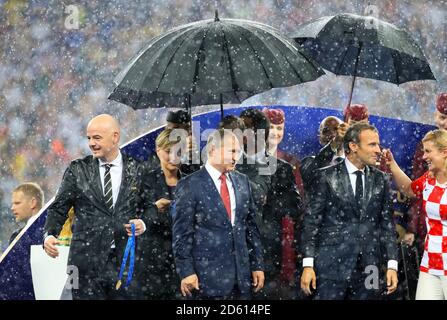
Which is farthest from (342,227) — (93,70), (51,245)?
(93,70)

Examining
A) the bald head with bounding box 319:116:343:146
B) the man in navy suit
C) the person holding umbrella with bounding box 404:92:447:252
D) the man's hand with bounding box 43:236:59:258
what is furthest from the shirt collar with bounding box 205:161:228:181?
the person holding umbrella with bounding box 404:92:447:252

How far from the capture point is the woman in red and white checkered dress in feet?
22.3

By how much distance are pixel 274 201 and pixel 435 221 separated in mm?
1066

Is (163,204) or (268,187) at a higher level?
(268,187)

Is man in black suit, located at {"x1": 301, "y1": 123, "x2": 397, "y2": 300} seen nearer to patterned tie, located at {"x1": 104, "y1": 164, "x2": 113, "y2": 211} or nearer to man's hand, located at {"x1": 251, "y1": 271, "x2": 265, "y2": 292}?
man's hand, located at {"x1": 251, "y1": 271, "x2": 265, "y2": 292}

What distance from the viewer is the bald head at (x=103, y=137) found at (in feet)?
22.3

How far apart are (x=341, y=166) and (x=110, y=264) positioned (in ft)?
5.35

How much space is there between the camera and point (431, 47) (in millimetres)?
8672

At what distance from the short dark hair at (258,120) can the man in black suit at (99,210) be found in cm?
84

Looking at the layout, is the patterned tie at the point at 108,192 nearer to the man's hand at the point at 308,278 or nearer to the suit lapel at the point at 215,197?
the suit lapel at the point at 215,197

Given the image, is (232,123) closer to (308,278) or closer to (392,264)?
(308,278)

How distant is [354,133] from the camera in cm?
679

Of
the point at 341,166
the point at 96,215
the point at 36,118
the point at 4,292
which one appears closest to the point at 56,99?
the point at 36,118
